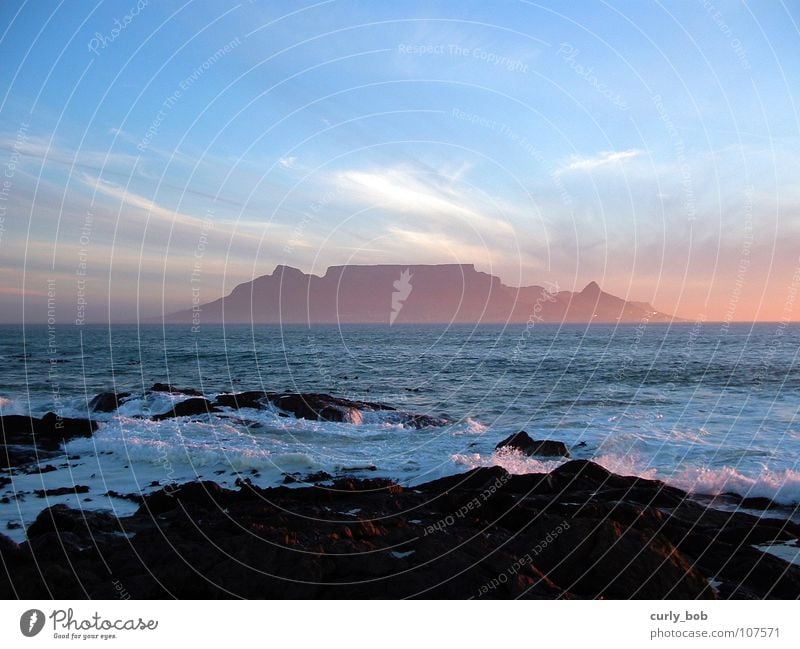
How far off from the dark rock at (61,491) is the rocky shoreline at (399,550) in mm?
1929

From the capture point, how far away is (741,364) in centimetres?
5012

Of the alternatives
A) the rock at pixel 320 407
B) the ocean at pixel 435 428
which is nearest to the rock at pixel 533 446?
the ocean at pixel 435 428

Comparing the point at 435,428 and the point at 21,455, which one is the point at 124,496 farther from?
the point at 435,428

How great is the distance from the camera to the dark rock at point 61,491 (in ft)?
39.0

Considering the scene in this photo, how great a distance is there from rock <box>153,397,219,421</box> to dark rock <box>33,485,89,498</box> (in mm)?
9841

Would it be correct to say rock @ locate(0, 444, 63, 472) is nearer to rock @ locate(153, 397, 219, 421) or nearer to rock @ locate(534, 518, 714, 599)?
rock @ locate(153, 397, 219, 421)

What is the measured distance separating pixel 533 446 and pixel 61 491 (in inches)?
509

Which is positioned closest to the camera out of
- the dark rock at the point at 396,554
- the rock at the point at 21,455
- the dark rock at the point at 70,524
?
the dark rock at the point at 396,554

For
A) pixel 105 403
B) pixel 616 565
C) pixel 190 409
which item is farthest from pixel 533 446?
pixel 105 403

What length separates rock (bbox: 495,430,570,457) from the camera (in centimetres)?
1702

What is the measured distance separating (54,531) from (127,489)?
378 cm

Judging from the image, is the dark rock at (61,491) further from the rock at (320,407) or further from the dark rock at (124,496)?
the rock at (320,407)

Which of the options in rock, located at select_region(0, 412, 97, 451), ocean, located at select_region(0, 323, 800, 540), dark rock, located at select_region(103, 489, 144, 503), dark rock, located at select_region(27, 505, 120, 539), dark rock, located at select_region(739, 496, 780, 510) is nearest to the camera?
dark rock, located at select_region(27, 505, 120, 539)

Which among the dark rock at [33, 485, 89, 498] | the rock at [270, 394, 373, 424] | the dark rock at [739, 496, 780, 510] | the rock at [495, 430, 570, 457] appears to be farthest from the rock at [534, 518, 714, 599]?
the rock at [270, 394, 373, 424]
